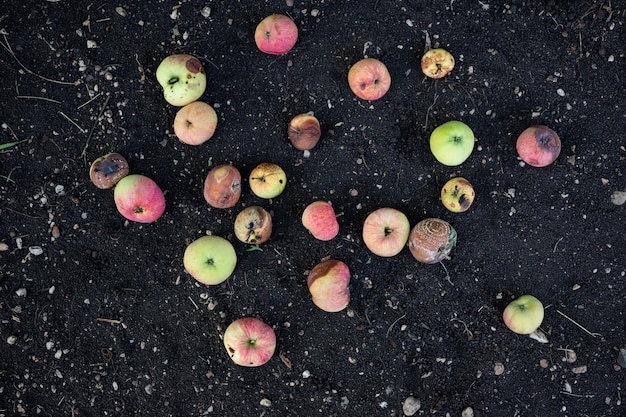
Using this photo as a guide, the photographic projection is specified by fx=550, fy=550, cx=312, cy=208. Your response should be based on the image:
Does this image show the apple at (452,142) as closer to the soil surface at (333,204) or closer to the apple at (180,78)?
the soil surface at (333,204)

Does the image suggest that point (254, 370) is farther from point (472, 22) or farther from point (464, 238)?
point (472, 22)

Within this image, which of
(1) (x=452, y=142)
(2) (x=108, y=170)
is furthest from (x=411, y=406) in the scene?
(2) (x=108, y=170)

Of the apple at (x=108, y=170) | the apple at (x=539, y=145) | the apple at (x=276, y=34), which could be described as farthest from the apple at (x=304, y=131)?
the apple at (x=539, y=145)

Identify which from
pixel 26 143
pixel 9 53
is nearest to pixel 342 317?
pixel 26 143

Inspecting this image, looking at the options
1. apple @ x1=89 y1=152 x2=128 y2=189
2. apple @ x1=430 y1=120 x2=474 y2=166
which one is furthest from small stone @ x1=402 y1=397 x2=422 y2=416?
apple @ x1=89 y1=152 x2=128 y2=189

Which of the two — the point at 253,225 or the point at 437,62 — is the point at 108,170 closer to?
the point at 253,225
